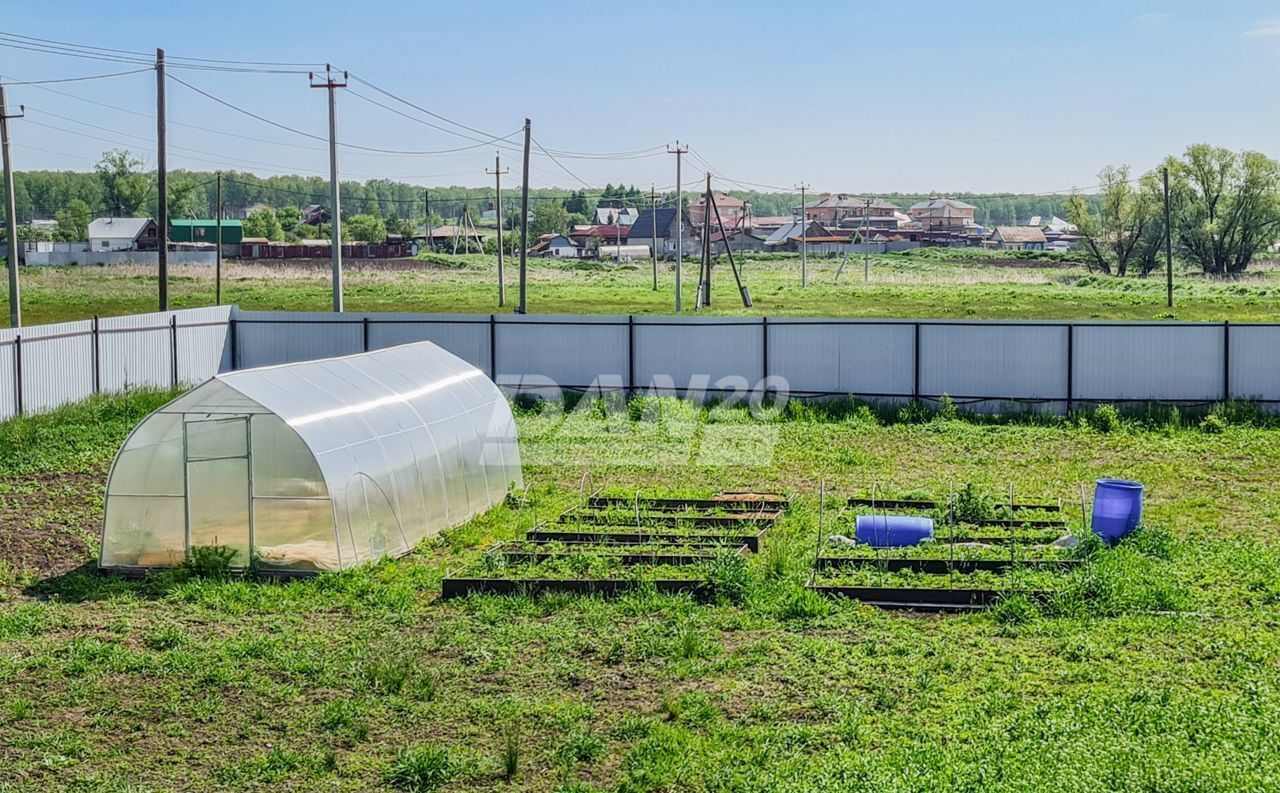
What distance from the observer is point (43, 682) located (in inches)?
354

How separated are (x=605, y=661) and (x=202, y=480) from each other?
17.5 ft

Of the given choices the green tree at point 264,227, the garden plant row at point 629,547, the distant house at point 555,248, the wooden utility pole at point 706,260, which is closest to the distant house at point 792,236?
the distant house at point 555,248

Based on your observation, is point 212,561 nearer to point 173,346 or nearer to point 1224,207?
point 173,346

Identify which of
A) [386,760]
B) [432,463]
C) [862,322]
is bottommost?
[386,760]

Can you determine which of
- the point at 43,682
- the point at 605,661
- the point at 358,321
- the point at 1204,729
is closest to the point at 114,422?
the point at 358,321

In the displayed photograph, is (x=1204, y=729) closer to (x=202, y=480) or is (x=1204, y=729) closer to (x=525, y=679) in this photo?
(x=525, y=679)

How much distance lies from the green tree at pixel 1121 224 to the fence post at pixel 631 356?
4169 centimetres

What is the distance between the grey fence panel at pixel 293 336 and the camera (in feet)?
79.8

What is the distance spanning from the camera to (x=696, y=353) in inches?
910

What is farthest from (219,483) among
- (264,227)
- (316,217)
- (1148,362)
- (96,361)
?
(316,217)

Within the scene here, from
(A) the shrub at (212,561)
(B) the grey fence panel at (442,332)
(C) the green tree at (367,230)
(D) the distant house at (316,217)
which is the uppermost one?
(D) the distant house at (316,217)

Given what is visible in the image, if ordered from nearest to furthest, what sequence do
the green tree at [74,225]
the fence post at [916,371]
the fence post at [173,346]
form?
the fence post at [916,371]
the fence post at [173,346]
the green tree at [74,225]

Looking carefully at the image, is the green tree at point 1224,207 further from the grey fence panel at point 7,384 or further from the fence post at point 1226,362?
the grey fence panel at point 7,384

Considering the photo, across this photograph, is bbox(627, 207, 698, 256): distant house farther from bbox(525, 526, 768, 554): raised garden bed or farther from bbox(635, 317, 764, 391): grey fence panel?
bbox(525, 526, 768, 554): raised garden bed
